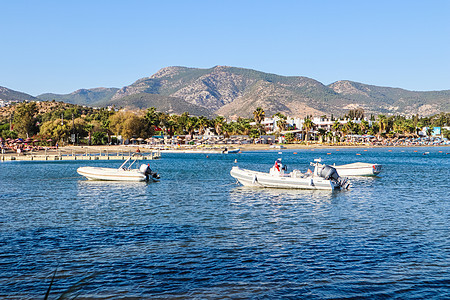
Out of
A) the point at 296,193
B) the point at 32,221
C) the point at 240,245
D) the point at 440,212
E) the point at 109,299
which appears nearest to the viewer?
the point at 109,299

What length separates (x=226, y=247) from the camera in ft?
64.1

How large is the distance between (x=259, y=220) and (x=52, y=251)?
40.1 feet

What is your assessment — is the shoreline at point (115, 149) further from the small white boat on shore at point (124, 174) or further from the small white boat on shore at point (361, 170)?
the small white boat on shore at point (361, 170)

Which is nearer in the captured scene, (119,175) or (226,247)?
(226,247)

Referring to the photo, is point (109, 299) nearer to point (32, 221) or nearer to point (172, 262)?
point (172, 262)

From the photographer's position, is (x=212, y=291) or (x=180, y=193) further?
(x=180, y=193)

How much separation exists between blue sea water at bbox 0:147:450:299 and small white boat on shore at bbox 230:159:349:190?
3.61 m

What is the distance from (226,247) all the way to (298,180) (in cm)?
2145

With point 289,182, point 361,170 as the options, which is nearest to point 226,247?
point 289,182

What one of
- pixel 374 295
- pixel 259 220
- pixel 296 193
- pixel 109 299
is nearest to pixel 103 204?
pixel 259 220

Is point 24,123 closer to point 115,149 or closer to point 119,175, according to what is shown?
point 115,149

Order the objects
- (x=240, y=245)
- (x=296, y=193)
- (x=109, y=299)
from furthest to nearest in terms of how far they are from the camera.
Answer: (x=296, y=193)
(x=240, y=245)
(x=109, y=299)

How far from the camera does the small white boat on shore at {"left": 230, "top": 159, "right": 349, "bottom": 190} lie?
39812 millimetres

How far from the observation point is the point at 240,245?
1998 centimetres
